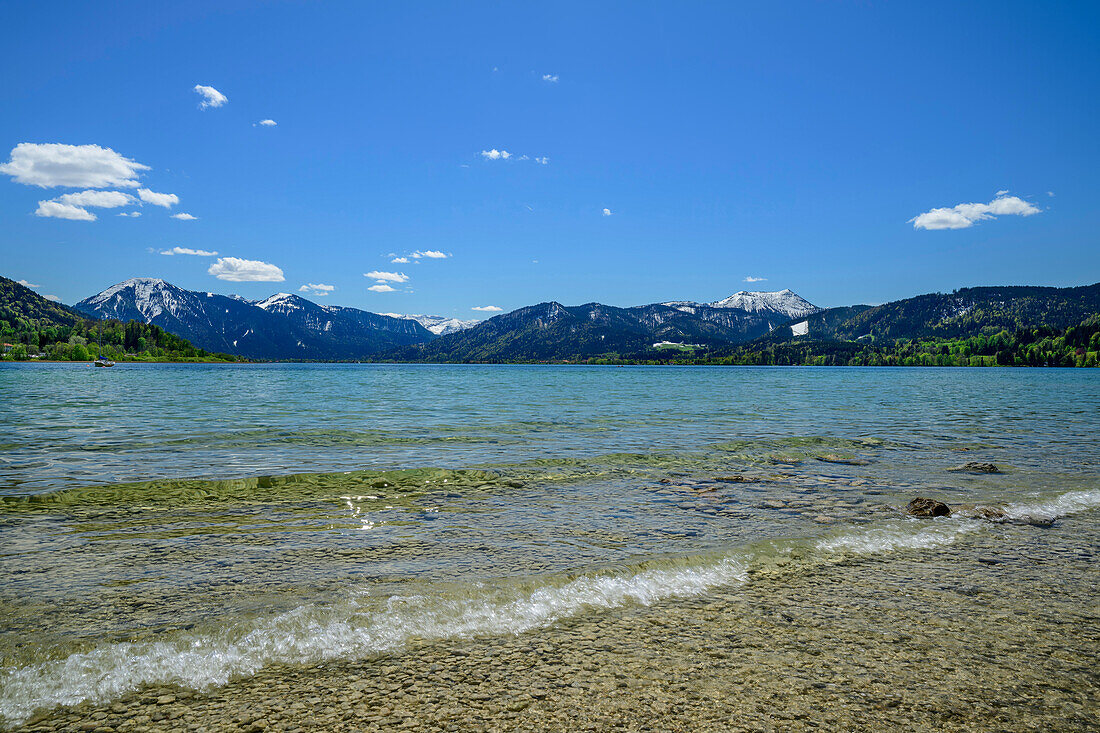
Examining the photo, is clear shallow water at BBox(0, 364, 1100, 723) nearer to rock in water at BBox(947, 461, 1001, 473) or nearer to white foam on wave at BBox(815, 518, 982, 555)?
white foam on wave at BBox(815, 518, 982, 555)

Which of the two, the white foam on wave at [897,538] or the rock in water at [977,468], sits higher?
the white foam on wave at [897,538]

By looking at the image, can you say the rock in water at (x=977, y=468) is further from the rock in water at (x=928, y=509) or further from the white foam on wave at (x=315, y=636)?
the white foam on wave at (x=315, y=636)

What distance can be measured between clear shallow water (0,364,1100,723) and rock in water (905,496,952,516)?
1.85 feet

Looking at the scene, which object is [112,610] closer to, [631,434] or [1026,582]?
[1026,582]

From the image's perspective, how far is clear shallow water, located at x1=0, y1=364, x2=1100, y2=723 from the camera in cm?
700

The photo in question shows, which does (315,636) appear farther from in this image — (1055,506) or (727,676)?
(1055,506)

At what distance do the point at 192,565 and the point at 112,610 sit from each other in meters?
2.02

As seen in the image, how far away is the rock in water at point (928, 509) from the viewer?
13477 mm

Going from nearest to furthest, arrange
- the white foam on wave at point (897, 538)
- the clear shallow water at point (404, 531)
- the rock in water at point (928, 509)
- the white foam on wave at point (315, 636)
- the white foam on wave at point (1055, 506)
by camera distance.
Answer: the white foam on wave at point (315, 636) → the clear shallow water at point (404, 531) → the white foam on wave at point (897, 538) → the rock in water at point (928, 509) → the white foam on wave at point (1055, 506)

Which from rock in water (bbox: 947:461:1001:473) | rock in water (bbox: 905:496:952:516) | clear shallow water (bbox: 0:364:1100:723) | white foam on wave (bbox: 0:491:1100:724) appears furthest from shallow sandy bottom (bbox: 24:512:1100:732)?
rock in water (bbox: 947:461:1001:473)

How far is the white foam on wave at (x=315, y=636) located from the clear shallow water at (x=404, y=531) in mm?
29

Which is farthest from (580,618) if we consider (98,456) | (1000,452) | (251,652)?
(1000,452)

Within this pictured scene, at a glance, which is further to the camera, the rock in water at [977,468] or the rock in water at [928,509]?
the rock in water at [977,468]

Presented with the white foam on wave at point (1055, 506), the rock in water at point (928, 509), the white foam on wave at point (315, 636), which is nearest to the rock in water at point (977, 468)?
the white foam on wave at point (1055, 506)
